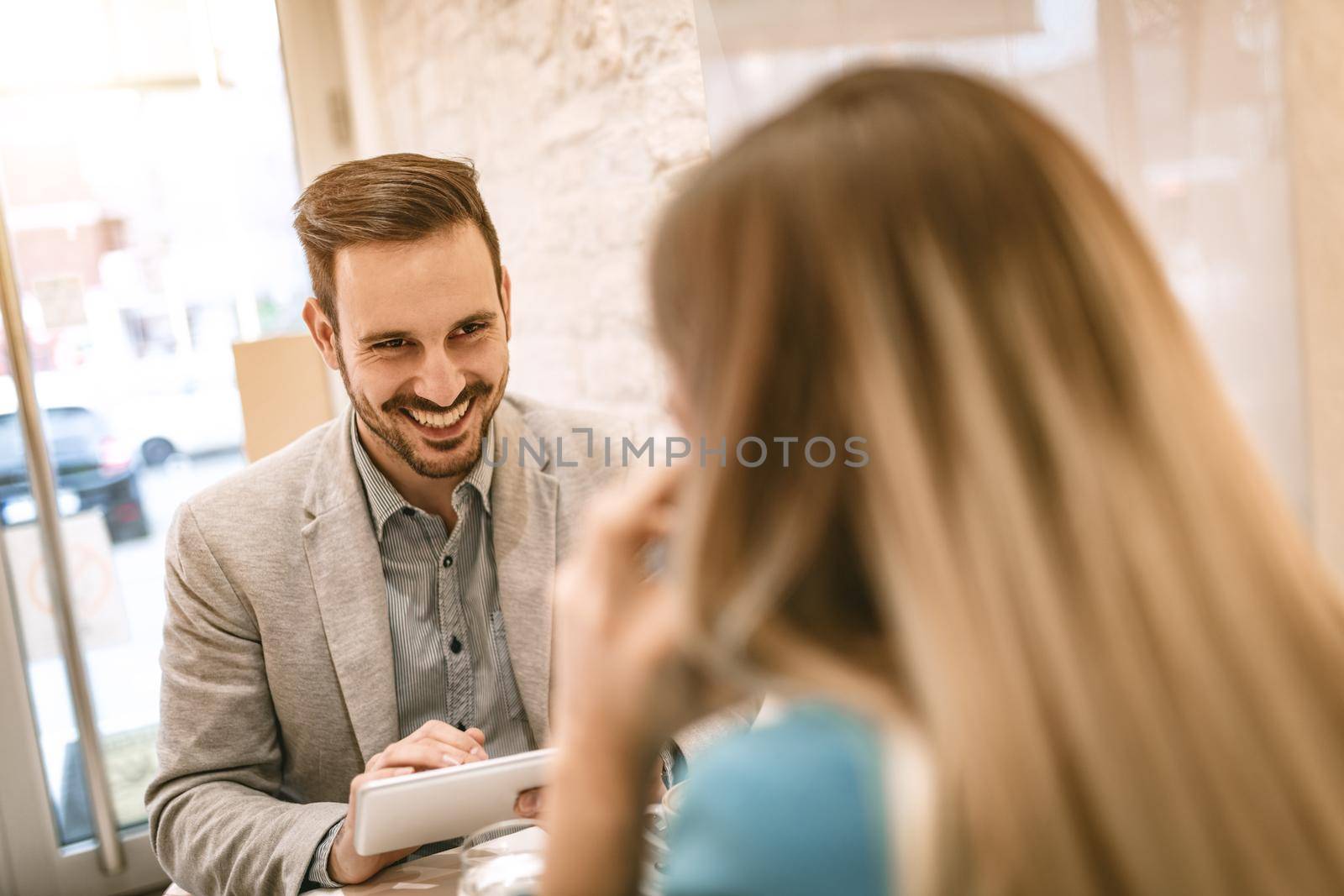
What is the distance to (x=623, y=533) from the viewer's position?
28.2 inches

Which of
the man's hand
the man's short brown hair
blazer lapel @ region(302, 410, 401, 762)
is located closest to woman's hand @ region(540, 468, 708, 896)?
the man's hand

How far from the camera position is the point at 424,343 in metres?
1.65

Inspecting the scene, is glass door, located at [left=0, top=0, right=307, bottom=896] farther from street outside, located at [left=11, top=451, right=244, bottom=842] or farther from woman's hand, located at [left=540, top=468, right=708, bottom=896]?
woman's hand, located at [left=540, top=468, right=708, bottom=896]

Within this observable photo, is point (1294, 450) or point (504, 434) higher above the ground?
point (504, 434)

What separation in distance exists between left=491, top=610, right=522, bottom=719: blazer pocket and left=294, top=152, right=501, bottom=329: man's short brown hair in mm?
590

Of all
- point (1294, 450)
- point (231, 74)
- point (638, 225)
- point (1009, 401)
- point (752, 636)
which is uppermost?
point (231, 74)

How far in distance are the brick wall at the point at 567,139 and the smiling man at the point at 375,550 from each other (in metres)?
0.40

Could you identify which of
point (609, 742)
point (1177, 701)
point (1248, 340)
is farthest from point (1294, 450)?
point (609, 742)

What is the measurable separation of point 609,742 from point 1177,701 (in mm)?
335

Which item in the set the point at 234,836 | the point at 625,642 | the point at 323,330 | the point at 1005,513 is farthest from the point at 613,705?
the point at 323,330

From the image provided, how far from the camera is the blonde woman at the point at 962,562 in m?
0.54

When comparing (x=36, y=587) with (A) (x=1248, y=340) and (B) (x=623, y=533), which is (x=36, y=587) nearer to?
(B) (x=623, y=533)

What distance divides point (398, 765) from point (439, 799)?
0.18 metres

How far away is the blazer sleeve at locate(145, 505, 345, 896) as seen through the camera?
1318mm
